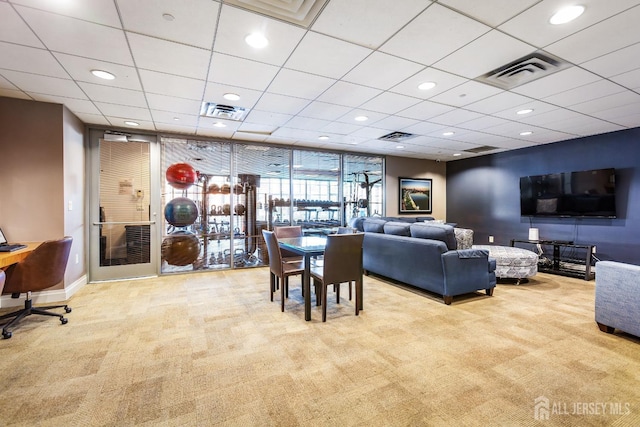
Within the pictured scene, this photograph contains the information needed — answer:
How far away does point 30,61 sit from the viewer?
2.67m

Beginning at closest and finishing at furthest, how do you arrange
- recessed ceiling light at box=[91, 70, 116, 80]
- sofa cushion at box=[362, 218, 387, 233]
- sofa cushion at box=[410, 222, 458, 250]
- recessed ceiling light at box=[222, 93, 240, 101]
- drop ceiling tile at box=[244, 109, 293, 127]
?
recessed ceiling light at box=[91, 70, 116, 80]
recessed ceiling light at box=[222, 93, 240, 101]
sofa cushion at box=[410, 222, 458, 250]
drop ceiling tile at box=[244, 109, 293, 127]
sofa cushion at box=[362, 218, 387, 233]

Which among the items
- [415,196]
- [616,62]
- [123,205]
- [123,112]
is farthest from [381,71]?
[415,196]

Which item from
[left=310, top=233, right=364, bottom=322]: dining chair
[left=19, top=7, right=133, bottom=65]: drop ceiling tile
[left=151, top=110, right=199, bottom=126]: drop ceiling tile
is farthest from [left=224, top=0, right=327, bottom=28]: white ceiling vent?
[left=151, top=110, right=199, bottom=126]: drop ceiling tile

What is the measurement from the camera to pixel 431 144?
6.20 metres

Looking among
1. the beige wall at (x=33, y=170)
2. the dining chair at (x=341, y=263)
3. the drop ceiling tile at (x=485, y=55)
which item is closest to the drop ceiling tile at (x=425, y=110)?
the drop ceiling tile at (x=485, y=55)

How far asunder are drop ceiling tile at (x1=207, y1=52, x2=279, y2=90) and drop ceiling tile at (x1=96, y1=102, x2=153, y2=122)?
1695 millimetres

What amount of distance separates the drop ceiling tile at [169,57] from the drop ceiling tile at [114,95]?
0.83 m

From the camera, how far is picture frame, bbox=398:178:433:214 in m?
7.78

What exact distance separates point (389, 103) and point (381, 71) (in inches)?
37.2

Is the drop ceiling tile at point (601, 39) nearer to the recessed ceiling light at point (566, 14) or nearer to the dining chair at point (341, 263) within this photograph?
the recessed ceiling light at point (566, 14)

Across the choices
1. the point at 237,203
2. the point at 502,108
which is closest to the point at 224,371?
the point at 237,203

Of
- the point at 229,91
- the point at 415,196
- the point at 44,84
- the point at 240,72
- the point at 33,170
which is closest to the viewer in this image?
the point at 240,72

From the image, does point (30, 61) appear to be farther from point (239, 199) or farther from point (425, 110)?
point (425, 110)

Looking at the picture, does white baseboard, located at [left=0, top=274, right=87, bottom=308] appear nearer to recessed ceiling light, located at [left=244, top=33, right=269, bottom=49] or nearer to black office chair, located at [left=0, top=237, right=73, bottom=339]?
black office chair, located at [left=0, top=237, right=73, bottom=339]
